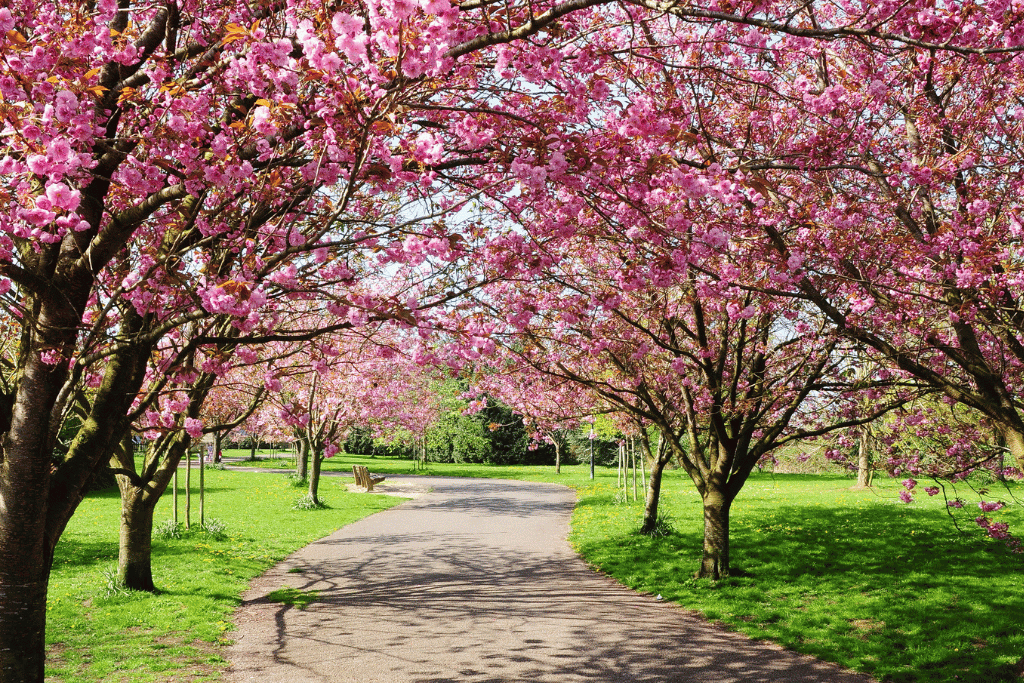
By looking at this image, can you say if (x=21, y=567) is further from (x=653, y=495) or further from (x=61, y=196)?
(x=653, y=495)

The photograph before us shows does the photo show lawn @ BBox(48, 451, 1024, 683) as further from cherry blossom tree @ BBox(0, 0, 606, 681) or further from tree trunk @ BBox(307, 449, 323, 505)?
cherry blossom tree @ BBox(0, 0, 606, 681)

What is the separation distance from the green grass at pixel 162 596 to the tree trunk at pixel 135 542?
251 mm

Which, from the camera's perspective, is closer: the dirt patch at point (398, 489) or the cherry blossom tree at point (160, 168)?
the cherry blossom tree at point (160, 168)

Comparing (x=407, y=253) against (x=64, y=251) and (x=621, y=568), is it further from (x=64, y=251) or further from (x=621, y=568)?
(x=621, y=568)

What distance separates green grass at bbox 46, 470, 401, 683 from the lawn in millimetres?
32

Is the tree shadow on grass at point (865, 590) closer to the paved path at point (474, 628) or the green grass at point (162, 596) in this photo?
the paved path at point (474, 628)

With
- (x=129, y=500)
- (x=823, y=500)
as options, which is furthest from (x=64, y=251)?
(x=823, y=500)

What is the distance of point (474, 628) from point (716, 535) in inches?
193

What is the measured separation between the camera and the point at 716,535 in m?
11.6

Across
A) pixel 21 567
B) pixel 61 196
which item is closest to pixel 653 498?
pixel 21 567

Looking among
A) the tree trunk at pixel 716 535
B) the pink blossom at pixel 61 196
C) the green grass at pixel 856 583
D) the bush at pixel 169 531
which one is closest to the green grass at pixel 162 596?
the bush at pixel 169 531

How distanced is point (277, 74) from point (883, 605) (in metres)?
10.5

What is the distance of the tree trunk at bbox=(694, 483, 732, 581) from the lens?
11.5 m

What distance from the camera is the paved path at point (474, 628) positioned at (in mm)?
7188
